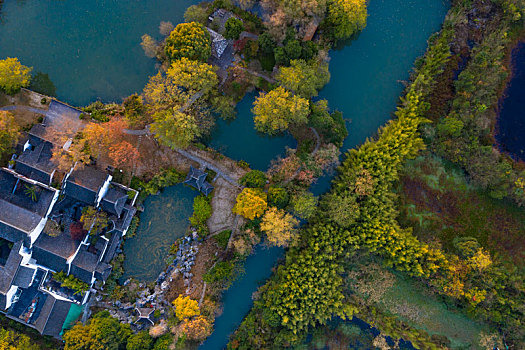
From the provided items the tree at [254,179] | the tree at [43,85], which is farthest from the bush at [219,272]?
the tree at [43,85]

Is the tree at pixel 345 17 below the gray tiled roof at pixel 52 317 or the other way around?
the other way around

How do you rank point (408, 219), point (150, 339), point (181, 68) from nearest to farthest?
point (181, 68)
point (150, 339)
point (408, 219)

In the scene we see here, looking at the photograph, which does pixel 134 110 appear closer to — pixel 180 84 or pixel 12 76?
pixel 180 84

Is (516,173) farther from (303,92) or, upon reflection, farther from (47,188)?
(47,188)

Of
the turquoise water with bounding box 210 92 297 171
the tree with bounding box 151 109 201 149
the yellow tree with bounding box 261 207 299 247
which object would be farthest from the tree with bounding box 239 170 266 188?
the tree with bounding box 151 109 201 149

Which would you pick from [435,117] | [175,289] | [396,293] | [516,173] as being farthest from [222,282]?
[516,173]

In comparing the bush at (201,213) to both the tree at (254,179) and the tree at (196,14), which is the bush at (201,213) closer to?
the tree at (254,179)

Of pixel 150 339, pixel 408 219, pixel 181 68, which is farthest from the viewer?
pixel 408 219
